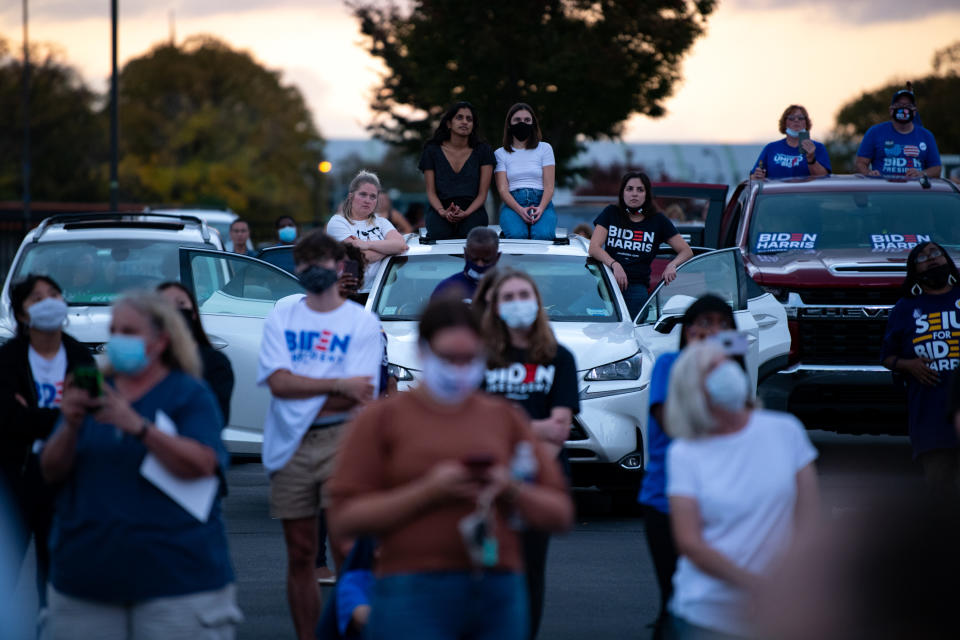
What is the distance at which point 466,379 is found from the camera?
13.9ft

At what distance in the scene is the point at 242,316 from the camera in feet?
35.7

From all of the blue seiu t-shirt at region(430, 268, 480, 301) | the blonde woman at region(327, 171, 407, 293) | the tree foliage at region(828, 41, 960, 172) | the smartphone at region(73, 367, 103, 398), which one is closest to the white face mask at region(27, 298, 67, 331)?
the smartphone at region(73, 367, 103, 398)

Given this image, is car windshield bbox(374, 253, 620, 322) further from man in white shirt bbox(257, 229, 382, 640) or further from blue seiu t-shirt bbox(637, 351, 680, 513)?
blue seiu t-shirt bbox(637, 351, 680, 513)

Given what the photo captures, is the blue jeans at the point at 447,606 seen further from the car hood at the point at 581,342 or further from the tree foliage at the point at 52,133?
the tree foliage at the point at 52,133

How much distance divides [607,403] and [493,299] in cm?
385

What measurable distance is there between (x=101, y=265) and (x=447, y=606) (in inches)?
320

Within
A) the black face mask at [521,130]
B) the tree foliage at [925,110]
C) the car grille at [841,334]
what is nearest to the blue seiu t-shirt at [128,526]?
the car grille at [841,334]

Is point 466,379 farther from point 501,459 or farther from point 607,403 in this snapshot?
point 607,403

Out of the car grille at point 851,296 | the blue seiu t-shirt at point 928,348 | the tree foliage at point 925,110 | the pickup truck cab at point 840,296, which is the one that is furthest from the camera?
the tree foliage at point 925,110

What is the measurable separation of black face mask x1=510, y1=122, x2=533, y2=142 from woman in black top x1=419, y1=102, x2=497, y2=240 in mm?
258

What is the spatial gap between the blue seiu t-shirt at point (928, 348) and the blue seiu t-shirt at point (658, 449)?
2.94m

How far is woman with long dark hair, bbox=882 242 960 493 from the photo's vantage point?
28.4 ft

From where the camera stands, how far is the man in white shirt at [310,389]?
267 inches

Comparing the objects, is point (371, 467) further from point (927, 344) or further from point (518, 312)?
point (927, 344)
